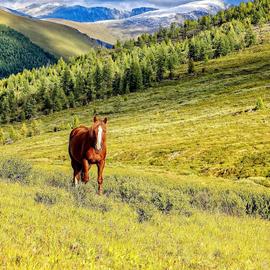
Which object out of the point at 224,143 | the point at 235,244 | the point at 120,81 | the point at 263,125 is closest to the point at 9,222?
the point at 235,244

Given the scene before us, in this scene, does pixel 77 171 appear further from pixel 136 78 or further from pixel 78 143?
pixel 136 78

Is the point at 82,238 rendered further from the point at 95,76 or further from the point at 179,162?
the point at 95,76

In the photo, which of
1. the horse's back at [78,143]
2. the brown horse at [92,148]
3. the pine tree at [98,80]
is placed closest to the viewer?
the brown horse at [92,148]

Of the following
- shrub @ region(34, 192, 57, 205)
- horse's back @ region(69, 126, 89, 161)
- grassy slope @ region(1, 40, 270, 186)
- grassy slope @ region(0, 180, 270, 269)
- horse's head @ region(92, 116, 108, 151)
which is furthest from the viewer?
grassy slope @ region(1, 40, 270, 186)

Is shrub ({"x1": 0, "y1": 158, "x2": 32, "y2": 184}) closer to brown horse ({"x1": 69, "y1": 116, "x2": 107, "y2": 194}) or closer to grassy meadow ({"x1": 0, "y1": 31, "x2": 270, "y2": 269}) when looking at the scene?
grassy meadow ({"x1": 0, "y1": 31, "x2": 270, "y2": 269})

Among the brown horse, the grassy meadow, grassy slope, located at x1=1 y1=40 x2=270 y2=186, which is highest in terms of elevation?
the brown horse

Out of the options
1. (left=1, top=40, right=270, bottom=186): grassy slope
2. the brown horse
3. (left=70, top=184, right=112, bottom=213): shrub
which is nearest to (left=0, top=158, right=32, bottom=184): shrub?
the brown horse

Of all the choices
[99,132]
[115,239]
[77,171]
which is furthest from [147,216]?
[77,171]

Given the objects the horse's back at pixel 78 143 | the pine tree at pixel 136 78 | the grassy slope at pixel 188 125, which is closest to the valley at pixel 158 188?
the grassy slope at pixel 188 125

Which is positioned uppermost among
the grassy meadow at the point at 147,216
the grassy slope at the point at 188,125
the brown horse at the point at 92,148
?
the brown horse at the point at 92,148

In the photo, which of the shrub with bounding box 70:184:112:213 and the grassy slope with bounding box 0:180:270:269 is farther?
the shrub with bounding box 70:184:112:213

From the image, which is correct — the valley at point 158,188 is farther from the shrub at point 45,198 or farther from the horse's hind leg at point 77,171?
the horse's hind leg at point 77,171

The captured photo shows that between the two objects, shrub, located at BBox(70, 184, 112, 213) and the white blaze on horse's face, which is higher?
the white blaze on horse's face

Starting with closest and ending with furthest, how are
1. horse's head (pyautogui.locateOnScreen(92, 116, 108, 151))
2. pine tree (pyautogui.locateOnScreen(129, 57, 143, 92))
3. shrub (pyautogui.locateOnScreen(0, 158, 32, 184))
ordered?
horse's head (pyautogui.locateOnScreen(92, 116, 108, 151))
shrub (pyautogui.locateOnScreen(0, 158, 32, 184))
pine tree (pyautogui.locateOnScreen(129, 57, 143, 92))
